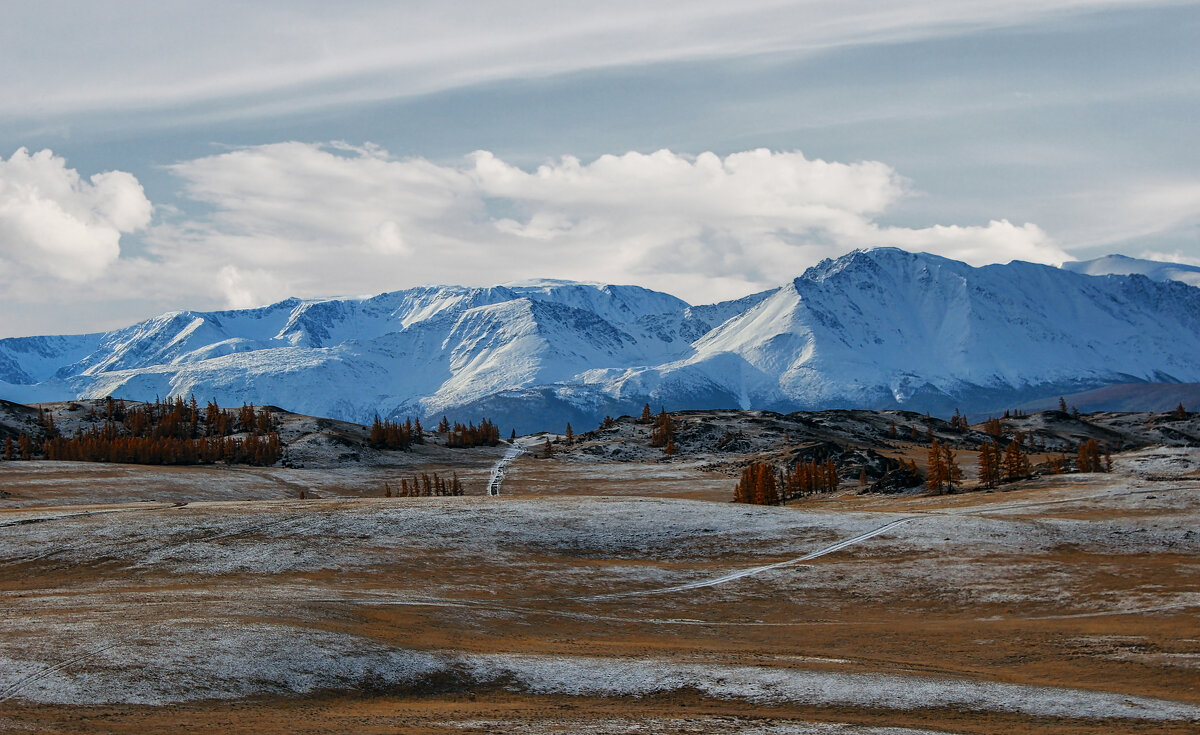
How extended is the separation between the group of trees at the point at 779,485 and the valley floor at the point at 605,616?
1057 inches

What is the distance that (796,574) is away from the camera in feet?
266

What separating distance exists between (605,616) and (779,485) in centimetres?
10205

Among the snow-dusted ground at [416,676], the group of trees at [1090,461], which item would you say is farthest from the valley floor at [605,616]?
the group of trees at [1090,461]

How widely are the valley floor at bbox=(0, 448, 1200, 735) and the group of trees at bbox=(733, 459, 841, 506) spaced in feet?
88.1

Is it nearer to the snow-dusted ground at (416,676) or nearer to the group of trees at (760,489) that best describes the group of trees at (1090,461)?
the group of trees at (760,489)

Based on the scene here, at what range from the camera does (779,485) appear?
16562 centimetres

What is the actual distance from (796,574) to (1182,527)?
1452 inches

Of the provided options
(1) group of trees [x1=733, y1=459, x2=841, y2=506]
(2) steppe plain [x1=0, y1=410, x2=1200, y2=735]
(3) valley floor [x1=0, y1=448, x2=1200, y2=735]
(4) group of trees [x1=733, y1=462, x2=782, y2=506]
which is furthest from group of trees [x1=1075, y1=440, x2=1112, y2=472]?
(4) group of trees [x1=733, y1=462, x2=782, y2=506]

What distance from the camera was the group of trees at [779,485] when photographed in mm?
139750

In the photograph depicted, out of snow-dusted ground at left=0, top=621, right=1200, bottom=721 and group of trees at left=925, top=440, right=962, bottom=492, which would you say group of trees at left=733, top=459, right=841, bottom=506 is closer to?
group of trees at left=925, top=440, right=962, bottom=492

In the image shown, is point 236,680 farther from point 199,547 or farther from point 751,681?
point 199,547

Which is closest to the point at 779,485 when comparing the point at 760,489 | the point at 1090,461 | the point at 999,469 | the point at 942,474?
the point at 760,489

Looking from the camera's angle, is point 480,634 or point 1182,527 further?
point 1182,527

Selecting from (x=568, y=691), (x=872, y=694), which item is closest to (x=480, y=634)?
(x=568, y=691)
